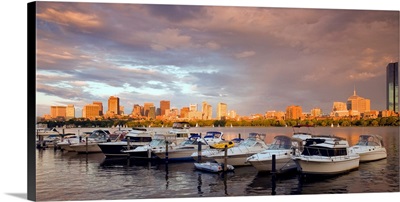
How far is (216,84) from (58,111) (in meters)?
4.64

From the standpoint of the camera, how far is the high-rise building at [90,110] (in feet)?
57.0

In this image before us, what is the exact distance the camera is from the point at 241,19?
1759 centimetres

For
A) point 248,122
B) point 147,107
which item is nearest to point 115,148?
point 147,107

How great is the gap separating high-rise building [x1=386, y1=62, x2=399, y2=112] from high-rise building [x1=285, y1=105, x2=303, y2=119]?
273cm

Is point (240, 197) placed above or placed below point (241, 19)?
below

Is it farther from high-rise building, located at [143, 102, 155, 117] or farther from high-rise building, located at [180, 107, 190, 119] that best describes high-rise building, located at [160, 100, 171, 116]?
high-rise building, located at [180, 107, 190, 119]

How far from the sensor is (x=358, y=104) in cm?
1870

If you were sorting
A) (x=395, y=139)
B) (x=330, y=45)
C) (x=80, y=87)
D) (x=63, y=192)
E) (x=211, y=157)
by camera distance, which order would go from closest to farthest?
(x=63, y=192)
(x=80, y=87)
(x=330, y=45)
(x=395, y=139)
(x=211, y=157)

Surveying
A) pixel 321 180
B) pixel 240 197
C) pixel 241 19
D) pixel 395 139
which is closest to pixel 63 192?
pixel 240 197

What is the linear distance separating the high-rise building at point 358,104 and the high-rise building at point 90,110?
7.62 m

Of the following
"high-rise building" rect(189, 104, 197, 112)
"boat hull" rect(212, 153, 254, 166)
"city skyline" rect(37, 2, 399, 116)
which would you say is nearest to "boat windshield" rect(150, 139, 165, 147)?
"boat hull" rect(212, 153, 254, 166)

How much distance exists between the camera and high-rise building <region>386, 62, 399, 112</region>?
18453mm

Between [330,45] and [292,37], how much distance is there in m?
1.25

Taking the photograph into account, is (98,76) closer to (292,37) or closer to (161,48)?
(161,48)
